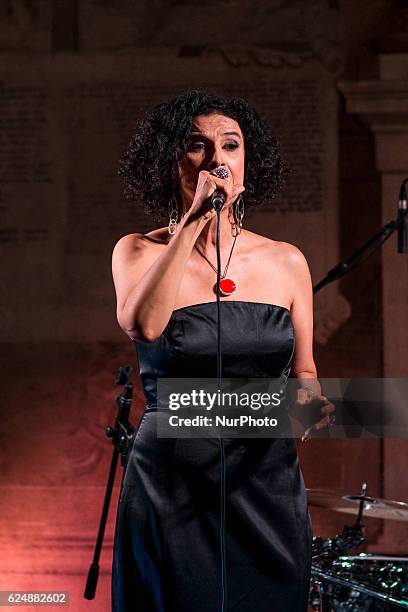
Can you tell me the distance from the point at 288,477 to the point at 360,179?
3.17 meters

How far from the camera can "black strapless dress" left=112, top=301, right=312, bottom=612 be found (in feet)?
5.17

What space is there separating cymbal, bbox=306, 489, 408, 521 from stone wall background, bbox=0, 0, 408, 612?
130cm

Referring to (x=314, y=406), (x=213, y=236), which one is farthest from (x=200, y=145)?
(x=314, y=406)

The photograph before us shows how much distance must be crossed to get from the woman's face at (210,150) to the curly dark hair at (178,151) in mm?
19

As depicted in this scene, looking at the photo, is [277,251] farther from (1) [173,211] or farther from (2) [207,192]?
(2) [207,192]

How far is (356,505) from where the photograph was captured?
3.26m

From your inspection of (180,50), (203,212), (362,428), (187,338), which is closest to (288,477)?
(187,338)

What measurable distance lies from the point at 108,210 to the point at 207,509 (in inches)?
129

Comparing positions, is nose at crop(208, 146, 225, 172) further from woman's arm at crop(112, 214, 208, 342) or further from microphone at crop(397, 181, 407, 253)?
microphone at crop(397, 181, 407, 253)

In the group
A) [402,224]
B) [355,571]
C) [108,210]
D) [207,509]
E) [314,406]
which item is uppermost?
[108,210]

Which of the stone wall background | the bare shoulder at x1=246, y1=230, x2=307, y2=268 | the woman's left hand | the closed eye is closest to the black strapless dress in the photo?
the woman's left hand

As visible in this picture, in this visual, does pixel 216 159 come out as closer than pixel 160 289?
No

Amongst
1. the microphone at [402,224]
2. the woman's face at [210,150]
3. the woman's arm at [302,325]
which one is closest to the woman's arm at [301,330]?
the woman's arm at [302,325]

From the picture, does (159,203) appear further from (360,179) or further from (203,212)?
(360,179)
